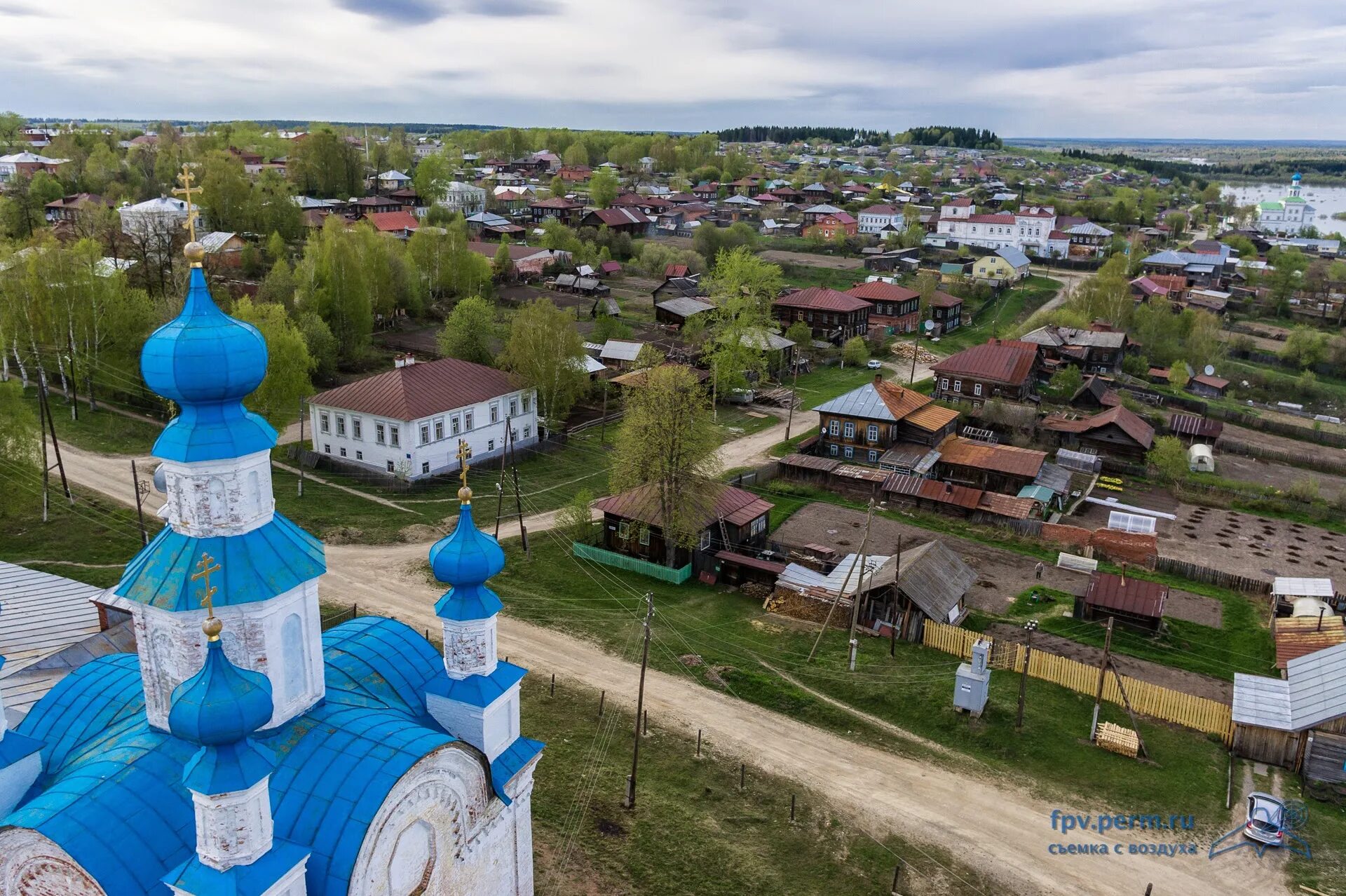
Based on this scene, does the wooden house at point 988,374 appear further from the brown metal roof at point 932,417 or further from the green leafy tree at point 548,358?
the green leafy tree at point 548,358

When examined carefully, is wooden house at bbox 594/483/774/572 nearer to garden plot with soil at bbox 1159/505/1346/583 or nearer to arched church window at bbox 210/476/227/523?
garden plot with soil at bbox 1159/505/1346/583

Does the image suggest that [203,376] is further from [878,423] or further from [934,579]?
[878,423]

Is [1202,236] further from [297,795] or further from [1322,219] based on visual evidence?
[297,795]

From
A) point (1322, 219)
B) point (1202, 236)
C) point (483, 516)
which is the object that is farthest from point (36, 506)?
point (1322, 219)

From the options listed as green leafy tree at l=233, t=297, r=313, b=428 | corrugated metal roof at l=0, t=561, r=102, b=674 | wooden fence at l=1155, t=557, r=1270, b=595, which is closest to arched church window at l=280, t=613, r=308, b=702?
corrugated metal roof at l=0, t=561, r=102, b=674

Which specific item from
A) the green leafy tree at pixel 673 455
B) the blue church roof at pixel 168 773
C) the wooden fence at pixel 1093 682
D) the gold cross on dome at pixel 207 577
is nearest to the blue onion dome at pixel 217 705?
the gold cross on dome at pixel 207 577

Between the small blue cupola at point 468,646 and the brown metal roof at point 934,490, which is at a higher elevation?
the small blue cupola at point 468,646
